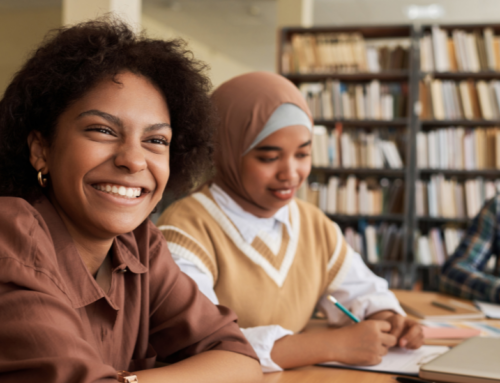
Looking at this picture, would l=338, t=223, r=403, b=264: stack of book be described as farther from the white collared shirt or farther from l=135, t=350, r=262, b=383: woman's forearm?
l=135, t=350, r=262, b=383: woman's forearm

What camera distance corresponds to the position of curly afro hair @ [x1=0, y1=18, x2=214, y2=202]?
80 cm

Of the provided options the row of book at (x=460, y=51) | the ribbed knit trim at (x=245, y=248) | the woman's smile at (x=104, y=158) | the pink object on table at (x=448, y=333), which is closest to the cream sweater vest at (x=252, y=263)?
the ribbed knit trim at (x=245, y=248)

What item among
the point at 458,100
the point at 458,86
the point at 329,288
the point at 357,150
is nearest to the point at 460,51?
the point at 458,86

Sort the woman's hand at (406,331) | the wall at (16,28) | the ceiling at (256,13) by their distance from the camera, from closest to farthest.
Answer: the woman's hand at (406,331), the ceiling at (256,13), the wall at (16,28)

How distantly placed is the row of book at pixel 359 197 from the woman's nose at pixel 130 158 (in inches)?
130

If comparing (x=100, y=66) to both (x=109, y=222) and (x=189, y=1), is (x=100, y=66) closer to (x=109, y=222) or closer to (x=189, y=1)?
(x=109, y=222)

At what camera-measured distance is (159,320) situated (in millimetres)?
952

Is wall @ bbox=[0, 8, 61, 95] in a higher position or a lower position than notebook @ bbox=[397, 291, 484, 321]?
higher

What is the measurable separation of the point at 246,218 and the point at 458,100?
3.09 meters

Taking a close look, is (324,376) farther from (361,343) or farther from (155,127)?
(155,127)

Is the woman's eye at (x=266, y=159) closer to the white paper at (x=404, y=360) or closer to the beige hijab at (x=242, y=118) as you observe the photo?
the beige hijab at (x=242, y=118)

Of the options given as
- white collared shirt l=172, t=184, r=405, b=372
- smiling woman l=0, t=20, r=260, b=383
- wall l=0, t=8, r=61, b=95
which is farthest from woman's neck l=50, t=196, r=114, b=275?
wall l=0, t=8, r=61, b=95

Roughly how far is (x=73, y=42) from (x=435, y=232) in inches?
142

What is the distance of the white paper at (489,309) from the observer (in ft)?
5.02
